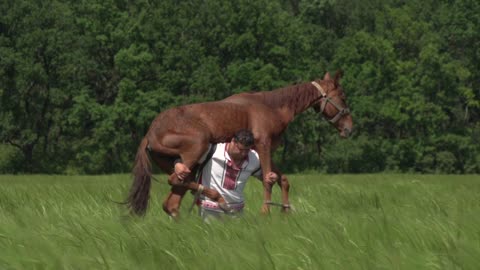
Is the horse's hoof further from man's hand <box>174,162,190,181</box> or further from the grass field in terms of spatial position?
the grass field

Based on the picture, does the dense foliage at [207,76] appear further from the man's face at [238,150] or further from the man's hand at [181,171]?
the man's face at [238,150]

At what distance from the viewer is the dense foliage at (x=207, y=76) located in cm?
5234

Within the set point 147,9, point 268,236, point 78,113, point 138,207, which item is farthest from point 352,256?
point 147,9

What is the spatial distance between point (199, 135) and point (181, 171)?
501mm

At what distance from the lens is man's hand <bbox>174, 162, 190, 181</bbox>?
7.34 metres

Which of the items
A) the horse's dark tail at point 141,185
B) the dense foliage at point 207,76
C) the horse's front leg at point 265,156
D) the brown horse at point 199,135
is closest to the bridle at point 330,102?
the brown horse at point 199,135

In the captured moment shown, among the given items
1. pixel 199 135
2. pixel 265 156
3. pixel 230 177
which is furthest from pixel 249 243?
pixel 265 156

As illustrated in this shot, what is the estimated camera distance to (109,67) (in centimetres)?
5534

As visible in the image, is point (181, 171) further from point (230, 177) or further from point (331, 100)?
point (331, 100)

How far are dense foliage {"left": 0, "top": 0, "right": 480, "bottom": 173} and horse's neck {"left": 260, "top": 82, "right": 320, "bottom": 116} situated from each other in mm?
42149

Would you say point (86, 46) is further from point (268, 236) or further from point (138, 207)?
point (268, 236)

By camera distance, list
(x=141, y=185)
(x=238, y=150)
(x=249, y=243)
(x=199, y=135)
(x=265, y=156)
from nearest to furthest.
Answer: (x=249, y=243) < (x=238, y=150) < (x=199, y=135) < (x=141, y=185) < (x=265, y=156)

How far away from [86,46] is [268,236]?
50375 millimetres

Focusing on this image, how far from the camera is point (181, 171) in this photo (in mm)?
7336
